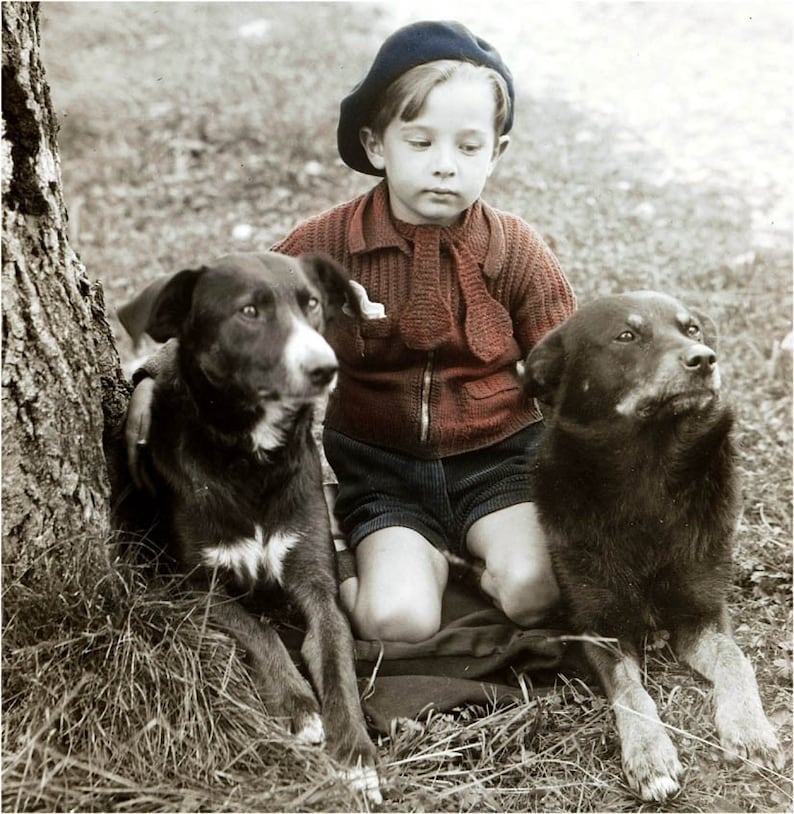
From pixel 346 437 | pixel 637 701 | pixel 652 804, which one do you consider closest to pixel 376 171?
pixel 346 437

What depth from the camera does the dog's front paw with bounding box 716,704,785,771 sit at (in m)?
2.83

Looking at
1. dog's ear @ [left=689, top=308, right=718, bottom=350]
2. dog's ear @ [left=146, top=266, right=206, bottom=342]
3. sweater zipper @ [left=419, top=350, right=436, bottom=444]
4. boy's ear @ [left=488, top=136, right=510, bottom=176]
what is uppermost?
boy's ear @ [left=488, top=136, right=510, bottom=176]

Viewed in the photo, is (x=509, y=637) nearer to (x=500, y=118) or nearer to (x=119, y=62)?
(x=500, y=118)

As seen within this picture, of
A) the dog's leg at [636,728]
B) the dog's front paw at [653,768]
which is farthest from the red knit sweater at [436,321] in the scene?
the dog's front paw at [653,768]

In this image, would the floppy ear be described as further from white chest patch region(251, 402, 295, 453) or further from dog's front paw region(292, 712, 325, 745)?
dog's front paw region(292, 712, 325, 745)

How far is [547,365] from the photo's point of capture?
320 centimetres

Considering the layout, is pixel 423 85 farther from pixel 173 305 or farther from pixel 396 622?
pixel 396 622

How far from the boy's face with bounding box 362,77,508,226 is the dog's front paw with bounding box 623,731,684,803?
1.99 meters

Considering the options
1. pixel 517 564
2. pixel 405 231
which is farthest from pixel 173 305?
pixel 517 564

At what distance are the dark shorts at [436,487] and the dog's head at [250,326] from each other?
94 centimetres

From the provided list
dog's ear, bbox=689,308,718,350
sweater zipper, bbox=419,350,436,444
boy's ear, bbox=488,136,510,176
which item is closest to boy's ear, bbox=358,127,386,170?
boy's ear, bbox=488,136,510,176

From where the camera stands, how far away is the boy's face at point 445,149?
3.24 m

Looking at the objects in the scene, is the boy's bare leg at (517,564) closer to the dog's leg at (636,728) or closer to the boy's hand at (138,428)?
the dog's leg at (636,728)

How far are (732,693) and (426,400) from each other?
153cm
